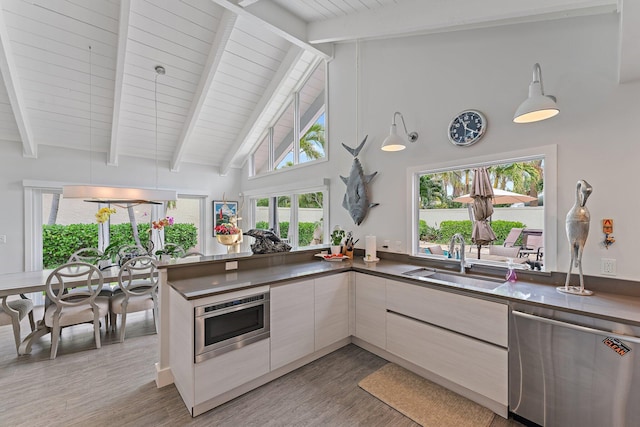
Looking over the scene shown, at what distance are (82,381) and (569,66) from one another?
4660mm

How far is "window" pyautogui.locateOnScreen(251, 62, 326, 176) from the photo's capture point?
458cm

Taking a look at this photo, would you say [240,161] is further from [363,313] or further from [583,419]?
[583,419]

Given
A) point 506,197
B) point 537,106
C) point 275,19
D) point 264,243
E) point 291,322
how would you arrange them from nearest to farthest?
point 537,106 < point 291,322 < point 506,197 < point 264,243 < point 275,19

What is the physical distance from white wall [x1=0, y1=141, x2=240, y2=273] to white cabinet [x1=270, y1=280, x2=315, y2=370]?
4488mm

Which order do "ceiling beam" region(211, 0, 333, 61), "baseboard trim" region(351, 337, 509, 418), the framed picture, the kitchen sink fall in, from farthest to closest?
1. the framed picture
2. "ceiling beam" region(211, 0, 333, 61)
3. the kitchen sink
4. "baseboard trim" region(351, 337, 509, 418)

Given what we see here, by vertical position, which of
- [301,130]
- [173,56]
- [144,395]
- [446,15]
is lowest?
[144,395]

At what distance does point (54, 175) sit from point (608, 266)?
695 centimetres

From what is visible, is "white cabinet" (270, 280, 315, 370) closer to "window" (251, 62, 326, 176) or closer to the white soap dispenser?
the white soap dispenser

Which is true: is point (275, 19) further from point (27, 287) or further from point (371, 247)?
point (27, 287)

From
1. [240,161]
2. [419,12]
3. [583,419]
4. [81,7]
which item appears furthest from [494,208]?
[240,161]

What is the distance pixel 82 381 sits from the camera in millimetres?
2359

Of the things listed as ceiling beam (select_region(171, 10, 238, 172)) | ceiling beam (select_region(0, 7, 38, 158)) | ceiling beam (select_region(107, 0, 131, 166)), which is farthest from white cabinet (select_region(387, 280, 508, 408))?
ceiling beam (select_region(0, 7, 38, 158))

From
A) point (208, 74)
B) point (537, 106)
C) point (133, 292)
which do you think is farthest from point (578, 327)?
point (208, 74)

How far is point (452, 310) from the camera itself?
2.16 m
